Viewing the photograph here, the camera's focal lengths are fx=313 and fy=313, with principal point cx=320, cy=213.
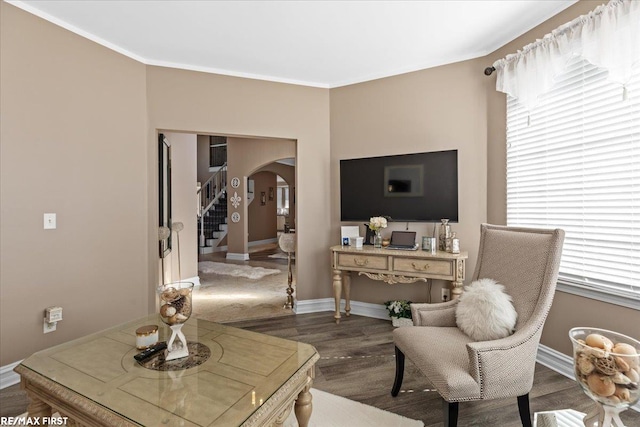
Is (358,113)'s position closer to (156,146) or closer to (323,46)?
(323,46)

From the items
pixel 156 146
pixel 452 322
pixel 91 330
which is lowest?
pixel 91 330

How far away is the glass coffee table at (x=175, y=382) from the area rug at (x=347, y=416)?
46cm

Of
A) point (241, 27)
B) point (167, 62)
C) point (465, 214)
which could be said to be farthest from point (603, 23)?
point (167, 62)

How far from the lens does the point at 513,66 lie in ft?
9.43

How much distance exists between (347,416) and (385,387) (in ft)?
1.49

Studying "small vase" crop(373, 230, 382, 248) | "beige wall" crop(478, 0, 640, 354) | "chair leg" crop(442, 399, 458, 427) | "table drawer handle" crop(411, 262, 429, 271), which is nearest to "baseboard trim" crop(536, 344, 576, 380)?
"beige wall" crop(478, 0, 640, 354)

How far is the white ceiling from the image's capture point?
2523 millimetres

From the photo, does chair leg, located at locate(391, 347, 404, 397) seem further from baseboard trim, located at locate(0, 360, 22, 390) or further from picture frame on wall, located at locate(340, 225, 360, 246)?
baseboard trim, located at locate(0, 360, 22, 390)

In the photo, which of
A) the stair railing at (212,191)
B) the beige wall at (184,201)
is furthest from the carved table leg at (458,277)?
the stair railing at (212,191)

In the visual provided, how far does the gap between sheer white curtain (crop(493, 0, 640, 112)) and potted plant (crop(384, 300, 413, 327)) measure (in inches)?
88.6

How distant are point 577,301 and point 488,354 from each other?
4.84 feet

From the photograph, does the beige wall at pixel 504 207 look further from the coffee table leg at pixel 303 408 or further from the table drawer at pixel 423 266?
the coffee table leg at pixel 303 408

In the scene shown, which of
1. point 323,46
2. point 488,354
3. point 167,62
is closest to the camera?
point 488,354

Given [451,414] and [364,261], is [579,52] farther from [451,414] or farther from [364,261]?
[451,414]
